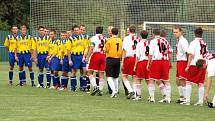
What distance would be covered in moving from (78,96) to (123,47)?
1.95 metres

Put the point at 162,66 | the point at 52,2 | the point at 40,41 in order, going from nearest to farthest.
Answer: the point at 162,66 < the point at 40,41 < the point at 52,2

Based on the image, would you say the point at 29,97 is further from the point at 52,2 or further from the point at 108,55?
the point at 52,2

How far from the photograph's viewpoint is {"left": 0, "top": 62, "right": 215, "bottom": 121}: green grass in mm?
13008

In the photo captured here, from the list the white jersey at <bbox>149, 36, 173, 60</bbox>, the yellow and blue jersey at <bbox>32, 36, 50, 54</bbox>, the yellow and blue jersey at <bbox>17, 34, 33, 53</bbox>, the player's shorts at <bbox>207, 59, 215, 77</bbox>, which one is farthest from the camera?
the yellow and blue jersey at <bbox>17, 34, 33, 53</bbox>

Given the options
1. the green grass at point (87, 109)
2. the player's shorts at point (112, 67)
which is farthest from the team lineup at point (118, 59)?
the green grass at point (87, 109)

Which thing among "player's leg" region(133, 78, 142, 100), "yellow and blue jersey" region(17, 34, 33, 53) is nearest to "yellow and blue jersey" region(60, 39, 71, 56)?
"yellow and blue jersey" region(17, 34, 33, 53)

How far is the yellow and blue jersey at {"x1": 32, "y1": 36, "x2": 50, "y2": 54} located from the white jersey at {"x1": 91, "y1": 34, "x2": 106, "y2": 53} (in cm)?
330

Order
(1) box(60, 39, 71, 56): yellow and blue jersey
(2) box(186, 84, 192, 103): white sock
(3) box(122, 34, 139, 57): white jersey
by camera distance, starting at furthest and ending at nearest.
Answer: (1) box(60, 39, 71, 56): yellow and blue jersey < (3) box(122, 34, 139, 57): white jersey < (2) box(186, 84, 192, 103): white sock

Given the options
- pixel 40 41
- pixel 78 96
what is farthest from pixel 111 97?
pixel 40 41

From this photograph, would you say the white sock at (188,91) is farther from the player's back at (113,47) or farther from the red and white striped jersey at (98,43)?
the red and white striped jersey at (98,43)

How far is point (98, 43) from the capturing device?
19.5m

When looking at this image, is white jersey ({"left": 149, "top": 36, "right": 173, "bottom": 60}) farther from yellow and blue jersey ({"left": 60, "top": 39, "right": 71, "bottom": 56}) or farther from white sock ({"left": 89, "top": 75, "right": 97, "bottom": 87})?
yellow and blue jersey ({"left": 60, "top": 39, "right": 71, "bottom": 56})

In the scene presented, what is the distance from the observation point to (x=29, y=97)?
699 inches

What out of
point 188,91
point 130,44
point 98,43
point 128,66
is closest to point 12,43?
point 98,43
